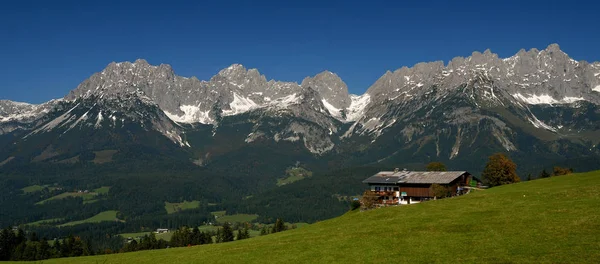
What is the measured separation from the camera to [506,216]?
60812 millimetres

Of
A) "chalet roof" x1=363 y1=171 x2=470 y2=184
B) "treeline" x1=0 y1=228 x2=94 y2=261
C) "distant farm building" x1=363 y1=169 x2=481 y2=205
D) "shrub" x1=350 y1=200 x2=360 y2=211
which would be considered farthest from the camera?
"treeline" x1=0 y1=228 x2=94 y2=261

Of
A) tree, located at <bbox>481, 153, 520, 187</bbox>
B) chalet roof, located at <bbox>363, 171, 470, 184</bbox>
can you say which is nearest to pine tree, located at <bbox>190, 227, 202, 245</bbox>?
chalet roof, located at <bbox>363, 171, 470, 184</bbox>

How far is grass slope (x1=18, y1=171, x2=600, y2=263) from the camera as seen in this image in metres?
46.5

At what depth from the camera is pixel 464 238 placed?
53.5 meters

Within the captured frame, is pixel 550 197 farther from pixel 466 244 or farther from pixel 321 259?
pixel 321 259

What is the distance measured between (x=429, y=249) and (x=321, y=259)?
1073 cm

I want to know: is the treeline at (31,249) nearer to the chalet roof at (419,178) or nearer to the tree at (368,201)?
the tree at (368,201)

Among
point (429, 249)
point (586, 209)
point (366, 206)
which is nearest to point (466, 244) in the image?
point (429, 249)

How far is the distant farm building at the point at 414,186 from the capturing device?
11900cm

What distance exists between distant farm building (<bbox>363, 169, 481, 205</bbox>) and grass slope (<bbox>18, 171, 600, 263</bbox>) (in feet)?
137

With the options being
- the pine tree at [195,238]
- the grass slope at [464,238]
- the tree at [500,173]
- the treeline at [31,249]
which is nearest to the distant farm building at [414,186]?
the tree at [500,173]

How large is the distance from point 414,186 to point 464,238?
68919 millimetres

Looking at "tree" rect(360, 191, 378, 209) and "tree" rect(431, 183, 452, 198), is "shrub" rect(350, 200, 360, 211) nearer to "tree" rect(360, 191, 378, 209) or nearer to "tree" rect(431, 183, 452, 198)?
"tree" rect(360, 191, 378, 209)

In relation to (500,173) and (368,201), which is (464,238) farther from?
(500,173)
